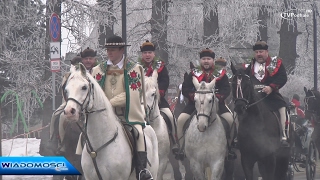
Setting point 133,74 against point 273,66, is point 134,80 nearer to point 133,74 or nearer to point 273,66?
point 133,74

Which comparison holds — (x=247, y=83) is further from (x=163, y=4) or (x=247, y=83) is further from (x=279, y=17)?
(x=279, y=17)

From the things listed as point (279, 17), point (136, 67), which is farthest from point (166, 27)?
point (136, 67)

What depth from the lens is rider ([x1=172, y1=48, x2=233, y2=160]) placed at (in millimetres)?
14281

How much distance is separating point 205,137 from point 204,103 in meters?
0.85

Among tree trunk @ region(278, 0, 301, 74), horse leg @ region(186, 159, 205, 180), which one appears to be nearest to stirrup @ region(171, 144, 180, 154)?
horse leg @ region(186, 159, 205, 180)

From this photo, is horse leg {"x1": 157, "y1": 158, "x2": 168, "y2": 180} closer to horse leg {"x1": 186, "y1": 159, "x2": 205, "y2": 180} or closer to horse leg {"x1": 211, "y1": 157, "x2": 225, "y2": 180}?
horse leg {"x1": 186, "y1": 159, "x2": 205, "y2": 180}

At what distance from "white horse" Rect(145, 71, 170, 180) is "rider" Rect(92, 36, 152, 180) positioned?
3192 millimetres

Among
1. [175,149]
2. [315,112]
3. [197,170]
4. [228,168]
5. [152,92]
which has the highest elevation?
[152,92]

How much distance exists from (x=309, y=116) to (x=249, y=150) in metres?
5.86

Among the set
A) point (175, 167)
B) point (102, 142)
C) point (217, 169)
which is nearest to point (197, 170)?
point (217, 169)

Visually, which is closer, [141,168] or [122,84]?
[141,168]

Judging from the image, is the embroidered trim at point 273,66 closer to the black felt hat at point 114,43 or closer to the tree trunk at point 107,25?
the black felt hat at point 114,43

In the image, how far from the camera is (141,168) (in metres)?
9.96

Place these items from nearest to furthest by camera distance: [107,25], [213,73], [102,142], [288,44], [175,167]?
[102,142] < [213,73] < [175,167] < [107,25] < [288,44]
